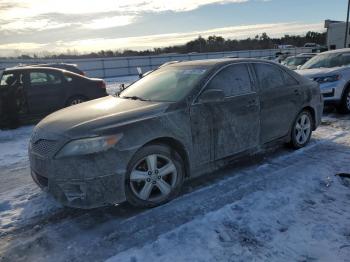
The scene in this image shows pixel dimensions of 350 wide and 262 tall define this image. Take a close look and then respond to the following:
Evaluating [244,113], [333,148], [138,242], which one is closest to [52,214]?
[138,242]

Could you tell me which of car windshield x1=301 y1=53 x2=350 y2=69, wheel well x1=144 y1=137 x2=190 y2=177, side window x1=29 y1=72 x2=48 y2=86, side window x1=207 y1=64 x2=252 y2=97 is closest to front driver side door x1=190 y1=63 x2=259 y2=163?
side window x1=207 y1=64 x2=252 y2=97

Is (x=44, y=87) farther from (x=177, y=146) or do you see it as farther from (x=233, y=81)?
(x=177, y=146)

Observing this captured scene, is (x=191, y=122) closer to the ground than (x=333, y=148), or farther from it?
farther from it

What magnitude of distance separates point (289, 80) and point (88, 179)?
3.72m

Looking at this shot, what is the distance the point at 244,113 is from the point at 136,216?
2.01m

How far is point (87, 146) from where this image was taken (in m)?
3.70

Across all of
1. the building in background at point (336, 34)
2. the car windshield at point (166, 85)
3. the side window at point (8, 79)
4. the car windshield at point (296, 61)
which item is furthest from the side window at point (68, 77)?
the building in background at point (336, 34)

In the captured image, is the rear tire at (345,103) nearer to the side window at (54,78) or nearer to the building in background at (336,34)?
the side window at (54,78)

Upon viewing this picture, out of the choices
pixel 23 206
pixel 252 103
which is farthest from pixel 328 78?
pixel 23 206

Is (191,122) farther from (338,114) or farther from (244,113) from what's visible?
(338,114)

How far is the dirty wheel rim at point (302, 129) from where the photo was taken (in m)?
6.05

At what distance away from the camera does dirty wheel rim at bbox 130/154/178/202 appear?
13.1 feet

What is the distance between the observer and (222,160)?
187 inches

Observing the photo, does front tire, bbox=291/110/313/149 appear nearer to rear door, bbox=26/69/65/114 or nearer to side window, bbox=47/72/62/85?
rear door, bbox=26/69/65/114
